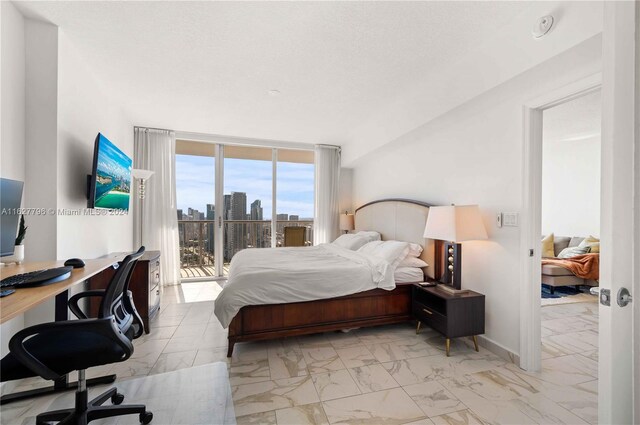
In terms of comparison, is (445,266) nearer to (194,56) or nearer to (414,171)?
(414,171)

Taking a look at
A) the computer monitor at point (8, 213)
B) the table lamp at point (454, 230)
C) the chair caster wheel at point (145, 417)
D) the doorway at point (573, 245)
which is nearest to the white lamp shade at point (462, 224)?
the table lamp at point (454, 230)

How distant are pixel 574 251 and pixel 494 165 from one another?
3470mm

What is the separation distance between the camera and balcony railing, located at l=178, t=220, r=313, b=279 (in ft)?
16.8

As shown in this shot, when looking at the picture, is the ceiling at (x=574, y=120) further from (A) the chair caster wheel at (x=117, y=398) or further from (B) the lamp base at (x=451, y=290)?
(A) the chair caster wheel at (x=117, y=398)

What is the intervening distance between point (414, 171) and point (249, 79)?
2.34 meters

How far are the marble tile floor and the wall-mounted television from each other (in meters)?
1.45

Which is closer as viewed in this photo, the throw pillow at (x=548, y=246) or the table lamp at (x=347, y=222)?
the throw pillow at (x=548, y=246)

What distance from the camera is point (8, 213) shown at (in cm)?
153

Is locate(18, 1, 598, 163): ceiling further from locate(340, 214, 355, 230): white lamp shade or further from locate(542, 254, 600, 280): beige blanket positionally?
locate(542, 254, 600, 280): beige blanket

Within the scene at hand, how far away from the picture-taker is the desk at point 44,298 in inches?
42.7

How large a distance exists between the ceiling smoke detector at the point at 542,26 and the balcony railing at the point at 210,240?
4562 millimetres

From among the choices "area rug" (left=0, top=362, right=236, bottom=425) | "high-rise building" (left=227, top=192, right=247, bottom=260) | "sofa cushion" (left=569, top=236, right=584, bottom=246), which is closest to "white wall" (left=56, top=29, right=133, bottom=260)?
"area rug" (left=0, top=362, right=236, bottom=425)

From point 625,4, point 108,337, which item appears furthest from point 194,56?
point 625,4

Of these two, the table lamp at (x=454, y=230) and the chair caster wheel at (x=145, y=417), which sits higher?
the table lamp at (x=454, y=230)
